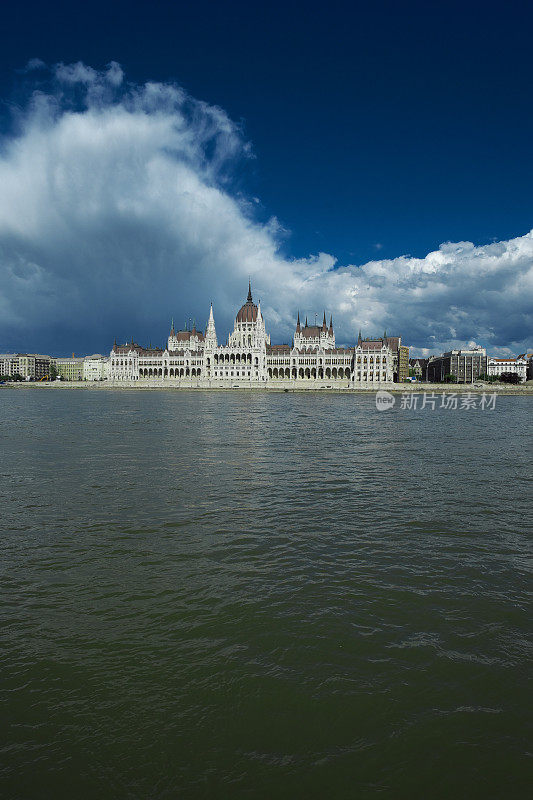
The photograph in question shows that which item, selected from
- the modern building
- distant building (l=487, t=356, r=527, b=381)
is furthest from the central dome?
distant building (l=487, t=356, r=527, b=381)

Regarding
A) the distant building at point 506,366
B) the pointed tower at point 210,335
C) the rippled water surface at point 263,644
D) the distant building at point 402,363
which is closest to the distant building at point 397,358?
the distant building at point 402,363

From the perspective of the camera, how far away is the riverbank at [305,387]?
127m

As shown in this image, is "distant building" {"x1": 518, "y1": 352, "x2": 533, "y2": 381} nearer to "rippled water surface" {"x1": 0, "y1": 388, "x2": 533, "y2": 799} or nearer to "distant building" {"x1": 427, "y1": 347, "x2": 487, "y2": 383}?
"distant building" {"x1": 427, "y1": 347, "x2": 487, "y2": 383}

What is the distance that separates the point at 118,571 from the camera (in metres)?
9.21

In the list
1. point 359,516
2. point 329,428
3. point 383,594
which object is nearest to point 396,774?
point 383,594

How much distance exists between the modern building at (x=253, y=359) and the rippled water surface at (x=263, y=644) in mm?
130550

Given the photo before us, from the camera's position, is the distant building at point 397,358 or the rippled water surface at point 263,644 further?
the distant building at point 397,358

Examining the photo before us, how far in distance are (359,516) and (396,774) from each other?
27.2 ft

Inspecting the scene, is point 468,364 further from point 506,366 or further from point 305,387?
point 305,387

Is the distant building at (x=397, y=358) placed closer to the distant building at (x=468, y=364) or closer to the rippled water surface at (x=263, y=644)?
the distant building at (x=468, y=364)

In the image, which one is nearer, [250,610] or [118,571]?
[250,610]

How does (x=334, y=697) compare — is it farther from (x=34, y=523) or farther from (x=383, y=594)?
(x=34, y=523)

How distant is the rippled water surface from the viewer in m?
4.77

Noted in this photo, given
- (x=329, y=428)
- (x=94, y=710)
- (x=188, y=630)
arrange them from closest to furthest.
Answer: (x=94, y=710)
(x=188, y=630)
(x=329, y=428)
